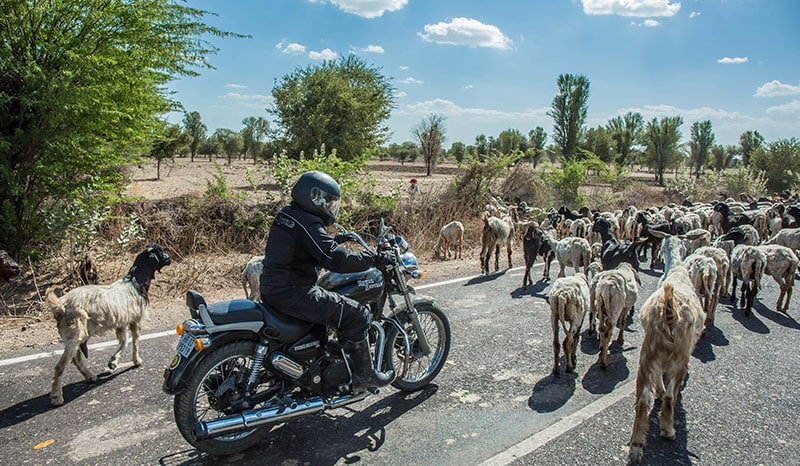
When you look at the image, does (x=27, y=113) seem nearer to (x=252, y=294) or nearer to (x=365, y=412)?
(x=252, y=294)

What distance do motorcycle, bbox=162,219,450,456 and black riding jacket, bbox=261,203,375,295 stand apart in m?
0.29

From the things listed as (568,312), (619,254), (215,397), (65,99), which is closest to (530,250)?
(619,254)

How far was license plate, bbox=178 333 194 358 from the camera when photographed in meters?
3.66

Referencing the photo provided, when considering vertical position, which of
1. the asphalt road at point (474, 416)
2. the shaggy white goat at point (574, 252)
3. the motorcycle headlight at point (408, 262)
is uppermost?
the motorcycle headlight at point (408, 262)

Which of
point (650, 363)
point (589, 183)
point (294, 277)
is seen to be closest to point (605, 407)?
point (650, 363)

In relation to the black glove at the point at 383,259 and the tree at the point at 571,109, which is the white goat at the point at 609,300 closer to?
the black glove at the point at 383,259

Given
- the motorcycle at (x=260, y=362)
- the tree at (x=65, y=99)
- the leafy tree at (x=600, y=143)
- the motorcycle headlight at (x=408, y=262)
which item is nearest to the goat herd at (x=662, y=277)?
the motorcycle headlight at (x=408, y=262)

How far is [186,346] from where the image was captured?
3.68m

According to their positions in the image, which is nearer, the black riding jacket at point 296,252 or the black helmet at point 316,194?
the black riding jacket at point 296,252

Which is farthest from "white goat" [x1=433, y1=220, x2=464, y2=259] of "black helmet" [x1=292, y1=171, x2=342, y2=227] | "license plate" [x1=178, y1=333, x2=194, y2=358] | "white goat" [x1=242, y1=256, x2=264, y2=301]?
"license plate" [x1=178, y1=333, x2=194, y2=358]

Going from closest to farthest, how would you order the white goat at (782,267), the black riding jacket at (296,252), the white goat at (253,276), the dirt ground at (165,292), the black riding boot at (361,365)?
the black riding jacket at (296,252), the black riding boot at (361,365), the dirt ground at (165,292), the white goat at (253,276), the white goat at (782,267)

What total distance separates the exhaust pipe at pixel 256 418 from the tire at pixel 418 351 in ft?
2.59

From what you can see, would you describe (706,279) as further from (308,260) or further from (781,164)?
(781,164)

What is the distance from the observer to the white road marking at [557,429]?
13.2 ft
